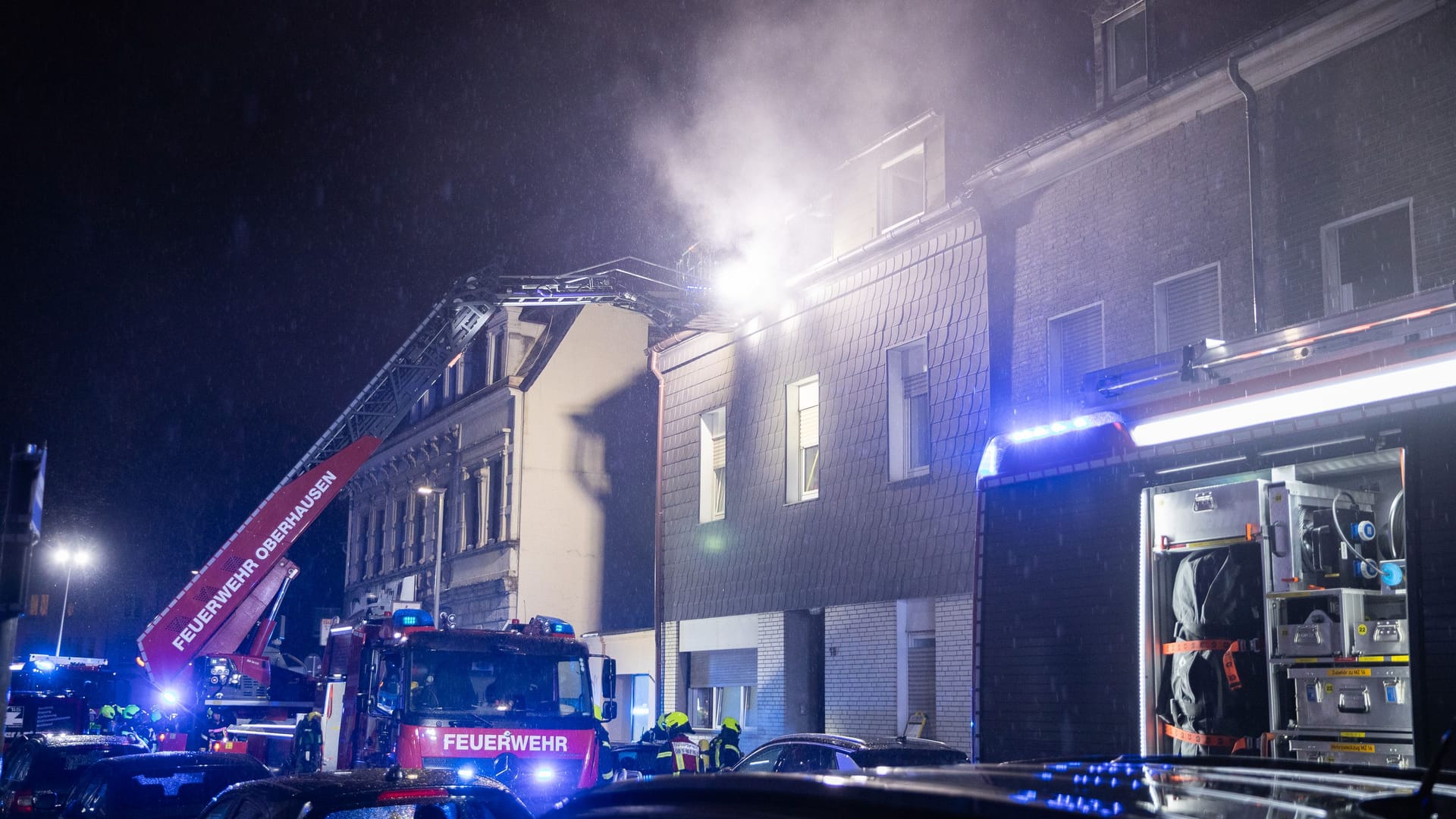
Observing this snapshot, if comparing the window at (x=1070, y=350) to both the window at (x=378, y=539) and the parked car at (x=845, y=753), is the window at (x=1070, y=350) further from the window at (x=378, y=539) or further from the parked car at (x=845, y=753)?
the window at (x=378, y=539)

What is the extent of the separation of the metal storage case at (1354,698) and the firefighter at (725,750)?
27.9ft

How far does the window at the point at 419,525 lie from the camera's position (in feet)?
124

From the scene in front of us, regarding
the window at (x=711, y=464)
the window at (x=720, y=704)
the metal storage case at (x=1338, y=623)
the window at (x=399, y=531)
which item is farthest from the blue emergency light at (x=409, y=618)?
the window at (x=399, y=531)

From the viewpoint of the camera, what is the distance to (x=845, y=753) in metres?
10.9

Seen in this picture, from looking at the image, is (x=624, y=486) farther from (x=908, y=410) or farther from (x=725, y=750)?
(x=725, y=750)

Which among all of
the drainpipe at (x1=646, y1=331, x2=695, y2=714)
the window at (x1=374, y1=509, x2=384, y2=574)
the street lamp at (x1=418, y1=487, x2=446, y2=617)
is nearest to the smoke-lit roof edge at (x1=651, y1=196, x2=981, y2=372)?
the drainpipe at (x1=646, y1=331, x2=695, y2=714)

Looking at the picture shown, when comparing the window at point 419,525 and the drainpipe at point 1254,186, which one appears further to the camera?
the window at point 419,525

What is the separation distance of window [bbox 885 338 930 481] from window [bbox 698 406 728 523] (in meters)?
4.83

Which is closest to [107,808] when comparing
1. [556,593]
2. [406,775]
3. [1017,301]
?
[406,775]

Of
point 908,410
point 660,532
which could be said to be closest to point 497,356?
point 660,532

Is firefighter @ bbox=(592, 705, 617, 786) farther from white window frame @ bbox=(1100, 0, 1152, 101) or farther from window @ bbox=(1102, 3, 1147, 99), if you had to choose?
window @ bbox=(1102, 3, 1147, 99)

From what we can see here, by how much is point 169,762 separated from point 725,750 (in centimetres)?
601

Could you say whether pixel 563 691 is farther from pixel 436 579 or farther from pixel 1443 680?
pixel 436 579

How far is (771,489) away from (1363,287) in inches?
410
